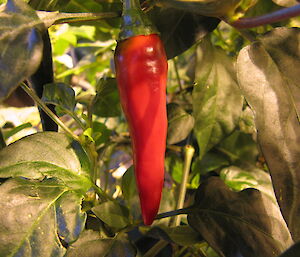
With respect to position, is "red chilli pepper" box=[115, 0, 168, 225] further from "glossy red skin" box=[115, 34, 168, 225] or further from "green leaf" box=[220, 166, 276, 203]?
"green leaf" box=[220, 166, 276, 203]

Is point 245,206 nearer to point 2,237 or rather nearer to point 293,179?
point 293,179

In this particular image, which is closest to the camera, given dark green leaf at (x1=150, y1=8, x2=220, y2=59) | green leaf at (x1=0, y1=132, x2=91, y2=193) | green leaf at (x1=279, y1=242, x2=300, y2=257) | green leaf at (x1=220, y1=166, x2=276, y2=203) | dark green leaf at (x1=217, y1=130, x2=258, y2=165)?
green leaf at (x1=279, y1=242, x2=300, y2=257)

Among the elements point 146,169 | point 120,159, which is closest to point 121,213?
point 146,169

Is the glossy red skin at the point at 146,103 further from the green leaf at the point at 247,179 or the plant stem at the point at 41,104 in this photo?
the green leaf at the point at 247,179

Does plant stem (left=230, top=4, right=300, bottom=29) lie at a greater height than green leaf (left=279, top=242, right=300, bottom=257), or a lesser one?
greater

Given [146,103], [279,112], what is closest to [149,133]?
[146,103]

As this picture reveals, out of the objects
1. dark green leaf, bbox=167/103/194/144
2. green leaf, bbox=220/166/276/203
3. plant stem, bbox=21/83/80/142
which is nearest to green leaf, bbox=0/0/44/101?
plant stem, bbox=21/83/80/142

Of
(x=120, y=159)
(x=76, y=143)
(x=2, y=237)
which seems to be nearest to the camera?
(x=2, y=237)
